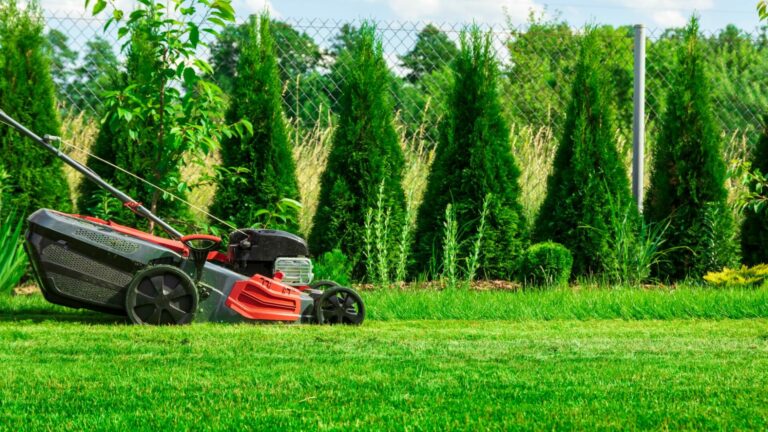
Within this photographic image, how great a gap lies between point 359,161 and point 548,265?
1.93 meters

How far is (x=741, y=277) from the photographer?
8.51 metres

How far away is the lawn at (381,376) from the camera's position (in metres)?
3.65

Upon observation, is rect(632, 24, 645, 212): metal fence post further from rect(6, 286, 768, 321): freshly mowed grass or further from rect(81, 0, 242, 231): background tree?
rect(81, 0, 242, 231): background tree

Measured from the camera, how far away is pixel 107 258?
6.11 meters

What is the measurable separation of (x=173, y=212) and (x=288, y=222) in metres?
1.02

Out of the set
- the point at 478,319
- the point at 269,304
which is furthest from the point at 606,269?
the point at 269,304

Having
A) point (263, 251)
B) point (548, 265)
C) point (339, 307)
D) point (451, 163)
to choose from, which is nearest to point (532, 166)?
point (451, 163)

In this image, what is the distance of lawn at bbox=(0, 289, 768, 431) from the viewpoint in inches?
144

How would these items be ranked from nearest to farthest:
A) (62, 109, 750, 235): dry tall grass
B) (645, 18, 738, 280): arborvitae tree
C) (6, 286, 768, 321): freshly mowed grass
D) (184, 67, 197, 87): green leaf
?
(184, 67, 197, 87): green leaf < (6, 286, 768, 321): freshly mowed grass < (645, 18, 738, 280): arborvitae tree < (62, 109, 750, 235): dry tall grass

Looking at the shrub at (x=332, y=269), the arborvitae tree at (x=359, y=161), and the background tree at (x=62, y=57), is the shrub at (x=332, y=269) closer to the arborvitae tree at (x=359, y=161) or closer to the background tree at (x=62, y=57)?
the arborvitae tree at (x=359, y=161)

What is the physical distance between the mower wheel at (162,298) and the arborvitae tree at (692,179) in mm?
4929

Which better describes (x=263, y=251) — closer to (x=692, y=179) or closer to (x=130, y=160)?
(x=130, y=160)

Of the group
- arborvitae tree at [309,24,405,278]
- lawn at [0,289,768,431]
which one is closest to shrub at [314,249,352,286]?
arborvitae tree at [309,24,405,278]

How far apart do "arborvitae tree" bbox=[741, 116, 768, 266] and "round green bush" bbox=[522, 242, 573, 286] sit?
6.84ft
